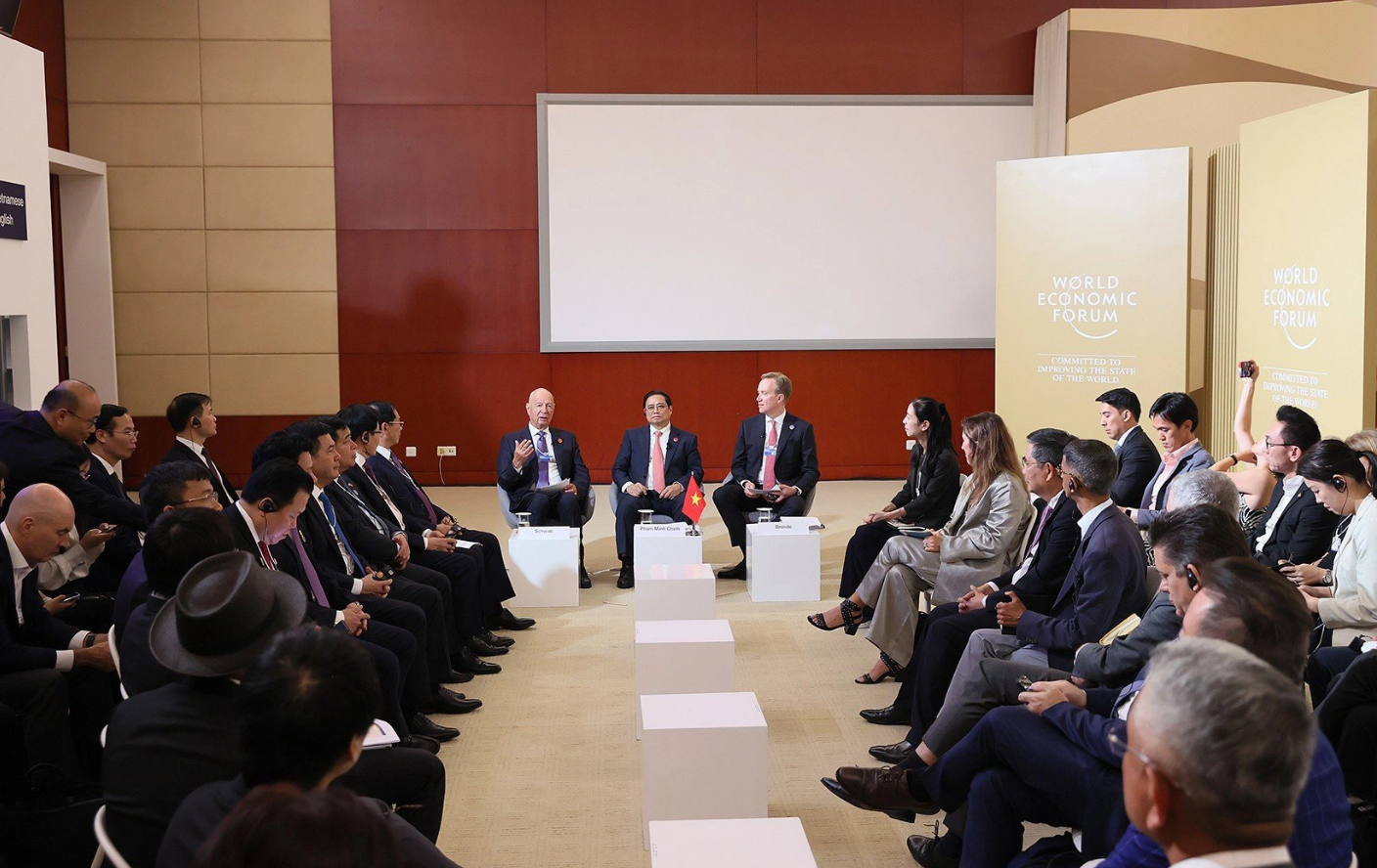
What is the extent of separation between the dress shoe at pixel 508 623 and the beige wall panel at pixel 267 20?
6.14m

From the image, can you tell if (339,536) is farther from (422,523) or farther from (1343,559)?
(1343,559)

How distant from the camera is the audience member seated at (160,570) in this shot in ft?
8.82

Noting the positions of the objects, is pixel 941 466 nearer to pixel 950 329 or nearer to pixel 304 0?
pixel 950 329

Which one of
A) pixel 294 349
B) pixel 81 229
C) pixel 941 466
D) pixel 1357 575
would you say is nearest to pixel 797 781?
pixel 1357 575

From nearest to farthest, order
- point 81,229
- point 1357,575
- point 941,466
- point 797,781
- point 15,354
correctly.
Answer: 1. point 1357,575
2. point 797,781
3. point 941,466
4. point 15,354
5. point 81,229

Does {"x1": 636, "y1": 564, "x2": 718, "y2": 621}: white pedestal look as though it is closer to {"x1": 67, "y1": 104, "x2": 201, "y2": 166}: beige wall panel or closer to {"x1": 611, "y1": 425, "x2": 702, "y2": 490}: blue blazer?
{"x1": 611, "y1": 425, "x2": 702, "y2": 490}: blue blazer

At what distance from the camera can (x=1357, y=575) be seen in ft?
12.1

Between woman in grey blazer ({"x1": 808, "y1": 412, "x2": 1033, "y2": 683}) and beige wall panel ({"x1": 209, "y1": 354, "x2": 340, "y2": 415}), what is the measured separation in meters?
6.59

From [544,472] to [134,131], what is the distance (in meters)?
5.42

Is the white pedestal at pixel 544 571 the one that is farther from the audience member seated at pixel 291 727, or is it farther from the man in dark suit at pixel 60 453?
the audience member seated at pixel 291 727

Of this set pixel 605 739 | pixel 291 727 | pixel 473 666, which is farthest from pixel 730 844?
pixel 473 666

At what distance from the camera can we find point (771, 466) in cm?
719

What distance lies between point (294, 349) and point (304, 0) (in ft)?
9.53

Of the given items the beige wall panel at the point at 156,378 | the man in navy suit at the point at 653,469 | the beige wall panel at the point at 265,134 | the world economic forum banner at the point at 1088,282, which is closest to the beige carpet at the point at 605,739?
the man in navy suit at the point at 653,469
